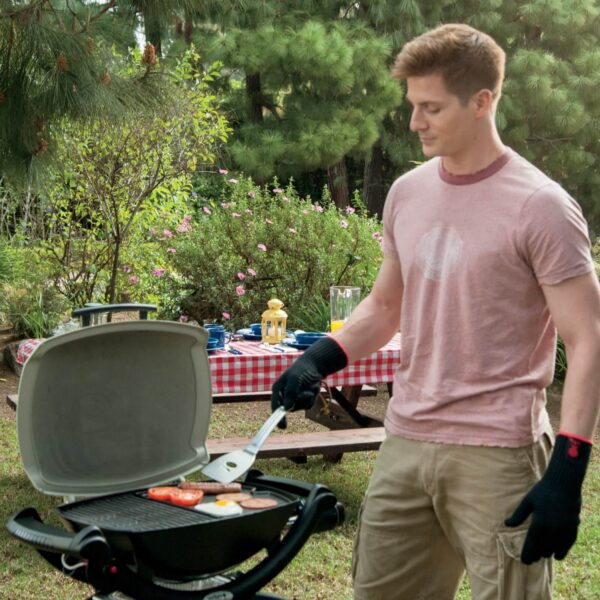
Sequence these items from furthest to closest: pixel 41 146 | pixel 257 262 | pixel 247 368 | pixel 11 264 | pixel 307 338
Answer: pixel 11 264
pixel 257 262
pixel 41 146
pixel 307 338
pixel 247 368

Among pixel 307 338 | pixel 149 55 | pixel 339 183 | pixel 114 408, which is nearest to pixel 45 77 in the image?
pixel 149 55

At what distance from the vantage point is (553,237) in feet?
6.36

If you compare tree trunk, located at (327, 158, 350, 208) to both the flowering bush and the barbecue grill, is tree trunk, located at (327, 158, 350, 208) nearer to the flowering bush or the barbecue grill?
the flowering bush

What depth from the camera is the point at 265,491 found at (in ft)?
7.95

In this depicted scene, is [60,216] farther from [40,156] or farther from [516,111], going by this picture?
[516,111]

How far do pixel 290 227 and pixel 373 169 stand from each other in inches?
327

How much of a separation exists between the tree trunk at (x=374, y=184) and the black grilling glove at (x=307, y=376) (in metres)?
14.2

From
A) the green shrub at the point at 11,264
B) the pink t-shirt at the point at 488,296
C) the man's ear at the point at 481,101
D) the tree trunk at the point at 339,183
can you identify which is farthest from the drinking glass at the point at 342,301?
the tree trunk at the point at 339,183

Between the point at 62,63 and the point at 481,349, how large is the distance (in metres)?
3.18

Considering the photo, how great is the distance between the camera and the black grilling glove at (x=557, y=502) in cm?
187

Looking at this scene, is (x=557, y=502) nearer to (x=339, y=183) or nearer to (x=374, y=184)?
(x=339, y=183)

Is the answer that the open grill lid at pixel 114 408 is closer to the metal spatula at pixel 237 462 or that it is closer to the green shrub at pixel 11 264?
the metal spatula at pixel 237 462

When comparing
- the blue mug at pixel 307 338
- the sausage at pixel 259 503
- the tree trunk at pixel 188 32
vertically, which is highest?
the tree trunk at pixel 188 32

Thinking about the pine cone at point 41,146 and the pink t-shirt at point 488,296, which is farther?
the pine cone at point 41,146
